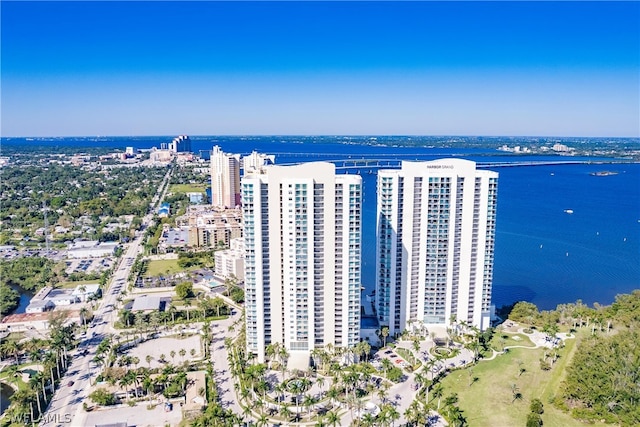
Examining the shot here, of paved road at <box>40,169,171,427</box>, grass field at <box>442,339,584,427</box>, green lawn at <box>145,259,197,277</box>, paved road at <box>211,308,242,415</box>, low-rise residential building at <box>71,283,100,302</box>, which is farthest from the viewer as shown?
green lawn at <box>145,259,197,277</box>

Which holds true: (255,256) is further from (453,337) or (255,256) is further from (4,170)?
(4,170)

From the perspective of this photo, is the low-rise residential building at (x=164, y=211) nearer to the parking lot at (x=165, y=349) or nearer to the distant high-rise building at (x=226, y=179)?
the distant high-rise building at (x=226, y=179)

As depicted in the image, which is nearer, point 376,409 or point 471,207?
point 376,409

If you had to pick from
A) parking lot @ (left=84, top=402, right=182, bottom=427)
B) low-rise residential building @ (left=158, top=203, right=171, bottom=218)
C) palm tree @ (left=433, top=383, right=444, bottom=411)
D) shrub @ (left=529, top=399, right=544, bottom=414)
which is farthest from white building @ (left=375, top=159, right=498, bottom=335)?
low-rise residential building @ (left=158, top=203, right=171, bottom=218)

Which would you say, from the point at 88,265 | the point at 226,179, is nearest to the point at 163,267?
the point at 88,265

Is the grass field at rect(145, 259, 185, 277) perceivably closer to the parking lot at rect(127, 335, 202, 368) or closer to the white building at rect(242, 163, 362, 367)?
the parking lot at rect(127, 335, 202, 368)

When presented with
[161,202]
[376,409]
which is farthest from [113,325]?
[161,202]

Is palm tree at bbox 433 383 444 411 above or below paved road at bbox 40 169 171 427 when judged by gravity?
above
